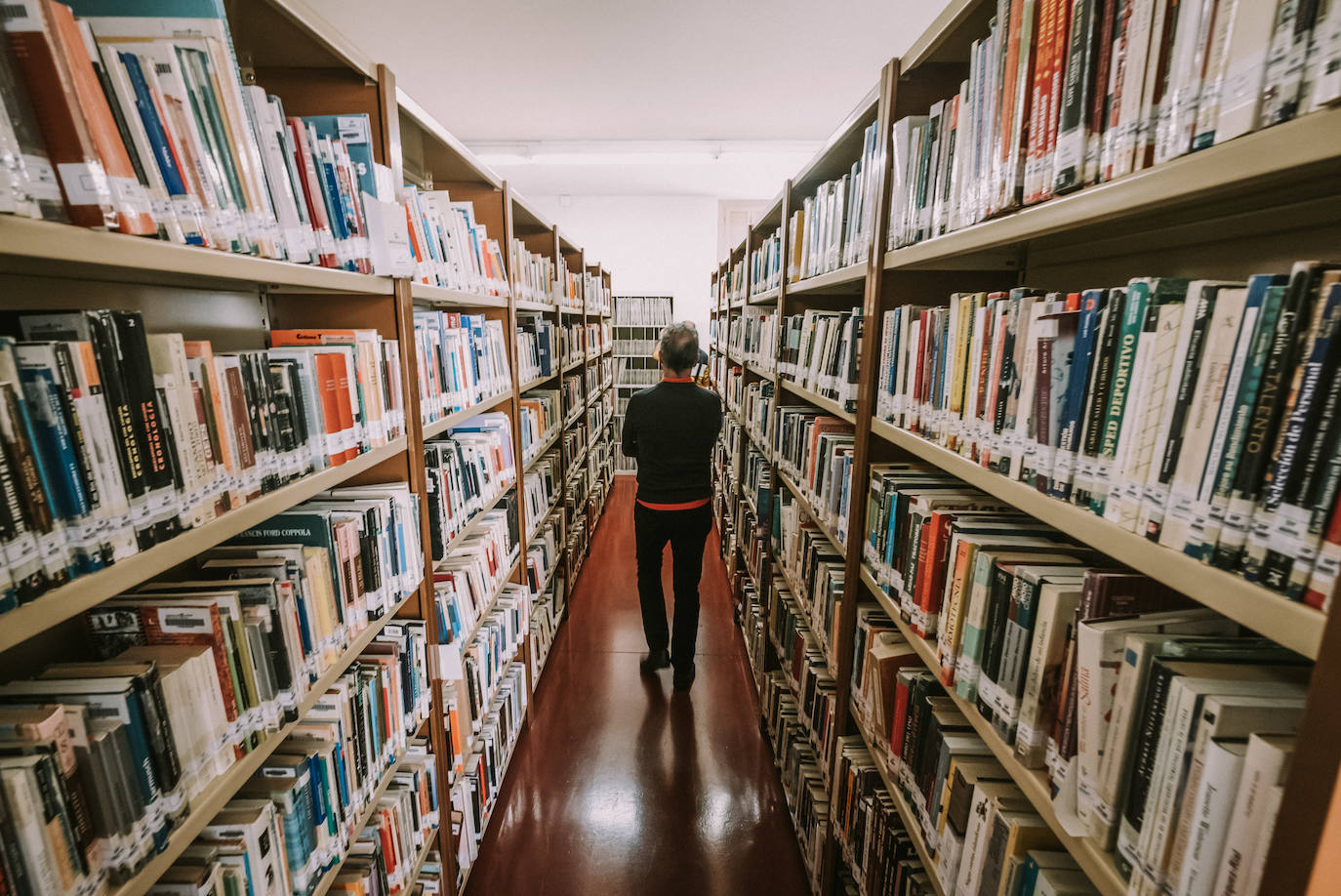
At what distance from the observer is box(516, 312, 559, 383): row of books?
2.88 metres

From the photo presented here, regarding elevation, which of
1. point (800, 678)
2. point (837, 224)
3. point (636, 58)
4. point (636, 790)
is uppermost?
point (636, 58)

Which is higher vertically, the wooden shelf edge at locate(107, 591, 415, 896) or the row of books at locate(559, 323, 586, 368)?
the row of books at locate(559, 323, 586, 368)

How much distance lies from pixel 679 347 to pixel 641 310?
4.78m

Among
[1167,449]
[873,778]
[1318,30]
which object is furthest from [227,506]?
[873,778]

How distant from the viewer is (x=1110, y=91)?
76 cm

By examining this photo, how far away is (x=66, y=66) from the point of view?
669mm

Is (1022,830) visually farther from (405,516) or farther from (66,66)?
(66,66)

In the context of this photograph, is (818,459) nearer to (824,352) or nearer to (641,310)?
(824,352)

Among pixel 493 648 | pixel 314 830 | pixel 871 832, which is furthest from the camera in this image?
pixel 493 648

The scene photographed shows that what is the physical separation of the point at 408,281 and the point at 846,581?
1444 mm

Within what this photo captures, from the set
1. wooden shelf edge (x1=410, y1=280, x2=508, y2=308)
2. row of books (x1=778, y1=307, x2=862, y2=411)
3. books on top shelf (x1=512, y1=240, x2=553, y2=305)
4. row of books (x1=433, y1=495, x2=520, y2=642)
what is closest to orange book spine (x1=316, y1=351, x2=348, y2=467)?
wooden shelf edge (x1=410, y1=280, x2=508, y2=308)

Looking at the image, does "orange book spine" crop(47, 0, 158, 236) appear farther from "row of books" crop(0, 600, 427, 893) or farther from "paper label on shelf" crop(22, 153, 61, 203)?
"row of books" crop(0, 600, 427, 893)

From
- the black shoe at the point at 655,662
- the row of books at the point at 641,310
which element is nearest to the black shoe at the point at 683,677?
the black shoe at the point at 655,662

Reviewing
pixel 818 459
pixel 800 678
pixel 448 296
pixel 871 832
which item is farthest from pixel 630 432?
pixel 871 832
